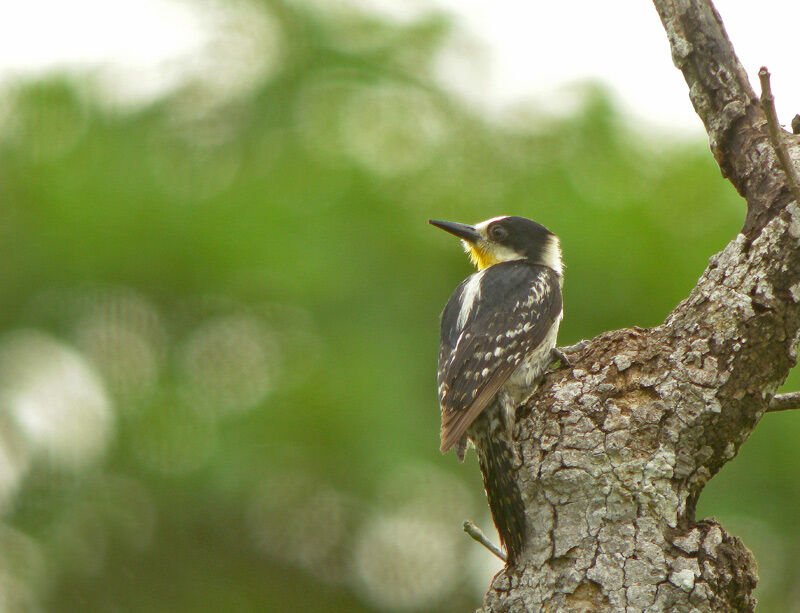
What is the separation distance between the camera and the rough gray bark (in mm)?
3234

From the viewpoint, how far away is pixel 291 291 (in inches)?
377

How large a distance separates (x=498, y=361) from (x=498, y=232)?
1.78m

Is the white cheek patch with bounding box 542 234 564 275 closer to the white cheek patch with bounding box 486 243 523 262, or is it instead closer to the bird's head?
the bird's head

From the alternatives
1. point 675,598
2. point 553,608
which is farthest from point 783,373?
point 553,608

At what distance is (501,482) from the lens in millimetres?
3678

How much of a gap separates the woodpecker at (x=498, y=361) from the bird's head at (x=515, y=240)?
119 millimetres

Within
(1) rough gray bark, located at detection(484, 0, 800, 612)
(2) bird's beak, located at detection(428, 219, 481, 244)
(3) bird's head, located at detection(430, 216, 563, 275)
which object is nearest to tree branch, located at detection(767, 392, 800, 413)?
(1) rough gray bark, located at detection(484, 0, 800, 612)

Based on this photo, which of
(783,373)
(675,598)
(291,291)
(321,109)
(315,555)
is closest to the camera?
(675,598)

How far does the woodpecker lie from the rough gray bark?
0.18 m

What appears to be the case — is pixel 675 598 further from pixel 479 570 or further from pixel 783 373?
pixel 479 570

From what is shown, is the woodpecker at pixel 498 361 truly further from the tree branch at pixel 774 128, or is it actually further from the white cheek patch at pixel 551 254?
the tree branch at pixel 774 128

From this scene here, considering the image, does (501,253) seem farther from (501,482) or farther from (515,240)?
(501,482)

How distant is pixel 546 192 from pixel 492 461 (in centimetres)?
623

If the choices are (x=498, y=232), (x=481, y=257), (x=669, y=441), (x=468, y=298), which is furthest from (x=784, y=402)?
(x=481, y=257)
